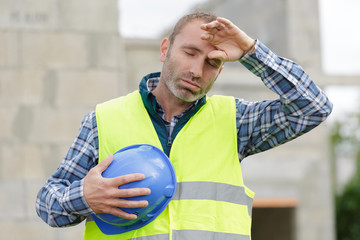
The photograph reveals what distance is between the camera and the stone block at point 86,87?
645 cm

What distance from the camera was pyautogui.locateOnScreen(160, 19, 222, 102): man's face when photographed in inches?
112

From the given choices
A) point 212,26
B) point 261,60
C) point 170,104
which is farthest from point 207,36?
point 170,104

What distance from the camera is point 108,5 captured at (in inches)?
260

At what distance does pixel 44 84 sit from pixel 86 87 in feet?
1.44

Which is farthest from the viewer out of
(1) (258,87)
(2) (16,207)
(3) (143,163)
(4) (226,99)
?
(1) (258,87)

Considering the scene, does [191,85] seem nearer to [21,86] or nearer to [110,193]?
[110,193]

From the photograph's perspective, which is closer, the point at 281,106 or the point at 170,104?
Result: the point at 281,106

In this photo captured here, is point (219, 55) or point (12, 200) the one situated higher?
point (219, 55)

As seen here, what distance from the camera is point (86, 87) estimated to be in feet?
21.3

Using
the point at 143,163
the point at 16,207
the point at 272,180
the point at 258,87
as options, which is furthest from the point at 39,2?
the point at 272,180

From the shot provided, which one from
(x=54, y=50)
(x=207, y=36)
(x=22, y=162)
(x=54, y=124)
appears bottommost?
(x=22, y=162)

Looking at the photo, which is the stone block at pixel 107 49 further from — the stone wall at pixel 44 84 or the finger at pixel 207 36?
the finger at pixel 207 36

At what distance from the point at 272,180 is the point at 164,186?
8759mm

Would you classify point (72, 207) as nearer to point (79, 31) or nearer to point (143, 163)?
point (143, 163)
